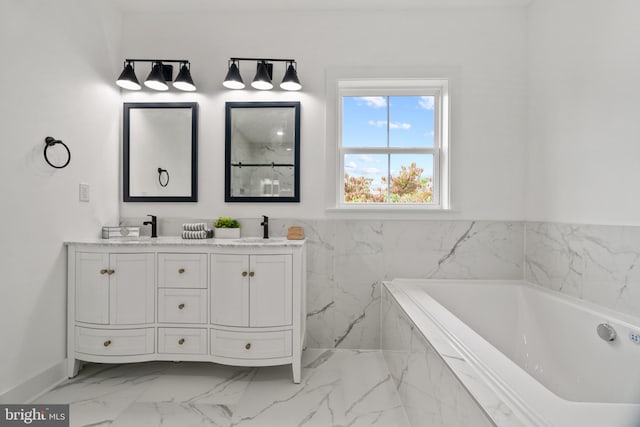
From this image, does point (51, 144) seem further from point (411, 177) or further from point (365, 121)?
point (411, 177)

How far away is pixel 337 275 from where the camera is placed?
93.4 inches

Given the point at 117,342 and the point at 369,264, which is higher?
the point at 369,264

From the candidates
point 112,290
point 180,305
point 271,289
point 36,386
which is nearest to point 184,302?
point 180,305

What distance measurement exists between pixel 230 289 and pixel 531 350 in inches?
75.7

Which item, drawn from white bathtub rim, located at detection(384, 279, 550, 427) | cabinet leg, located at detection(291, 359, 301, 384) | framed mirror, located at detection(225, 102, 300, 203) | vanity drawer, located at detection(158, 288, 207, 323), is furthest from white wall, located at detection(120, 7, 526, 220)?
white bathtub rim, located at detection(384, 279, 550, 427)

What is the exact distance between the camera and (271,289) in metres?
1.88

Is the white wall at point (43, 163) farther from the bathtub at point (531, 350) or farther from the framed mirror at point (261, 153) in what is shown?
the bathtub at point (531, 350)

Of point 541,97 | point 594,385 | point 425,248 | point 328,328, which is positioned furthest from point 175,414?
point 541,97

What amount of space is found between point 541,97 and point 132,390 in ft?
10.8

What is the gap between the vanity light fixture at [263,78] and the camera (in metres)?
2.21

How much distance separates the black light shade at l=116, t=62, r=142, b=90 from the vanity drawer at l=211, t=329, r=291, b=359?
1.87 m

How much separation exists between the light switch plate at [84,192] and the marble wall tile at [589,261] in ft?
10.3

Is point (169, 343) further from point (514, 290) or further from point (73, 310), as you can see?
point (514, 290)

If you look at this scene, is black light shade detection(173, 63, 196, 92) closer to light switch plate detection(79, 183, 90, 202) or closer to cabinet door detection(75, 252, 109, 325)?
light switch plate detection(79, 183, 90, 202)
